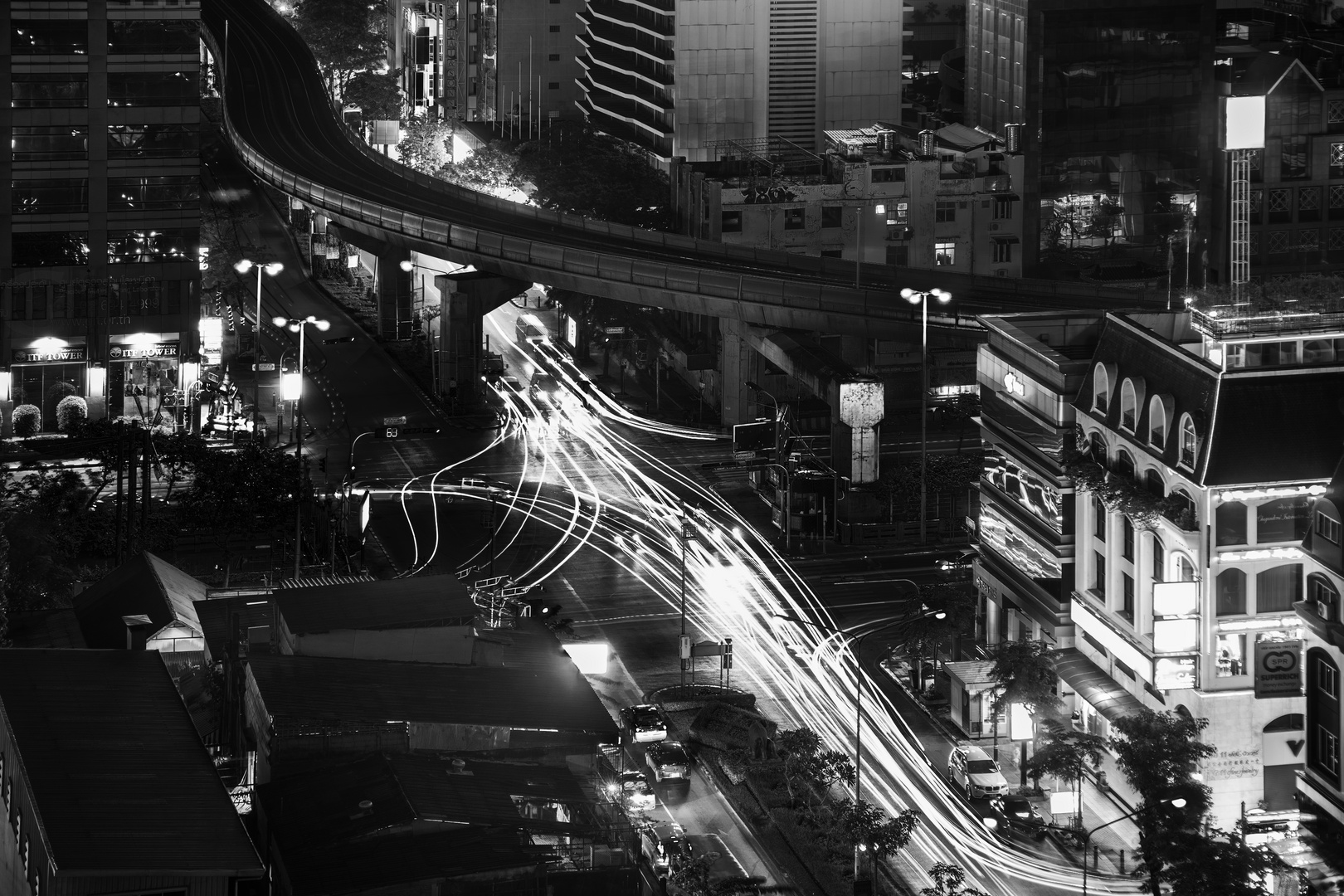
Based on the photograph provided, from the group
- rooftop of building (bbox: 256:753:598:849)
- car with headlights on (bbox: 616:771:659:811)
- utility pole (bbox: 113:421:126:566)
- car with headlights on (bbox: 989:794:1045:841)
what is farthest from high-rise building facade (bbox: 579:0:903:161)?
rooftop of building (bbox: 256:753:598:849)

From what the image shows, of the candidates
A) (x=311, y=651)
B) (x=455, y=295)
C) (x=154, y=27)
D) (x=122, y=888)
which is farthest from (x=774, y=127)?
(x=122, y=888)

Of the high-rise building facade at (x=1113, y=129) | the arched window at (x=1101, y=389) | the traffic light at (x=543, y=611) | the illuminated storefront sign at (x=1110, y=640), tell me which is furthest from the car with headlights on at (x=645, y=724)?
the high-rise building facade at (x=1113, y=129)

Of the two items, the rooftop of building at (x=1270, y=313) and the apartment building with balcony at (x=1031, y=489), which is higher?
the rooftop of building at (x=1270, y=313)

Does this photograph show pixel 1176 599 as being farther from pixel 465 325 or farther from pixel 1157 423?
pixel 465 325

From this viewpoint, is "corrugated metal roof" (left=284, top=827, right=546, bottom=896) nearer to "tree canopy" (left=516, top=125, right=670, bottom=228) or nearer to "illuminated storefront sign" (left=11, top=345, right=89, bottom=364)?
"illuminated storefront sign" (left=11, top=345, right=89, bottom=364)

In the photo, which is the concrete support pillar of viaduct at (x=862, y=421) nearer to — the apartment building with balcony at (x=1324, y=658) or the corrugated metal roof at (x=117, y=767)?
the apartment building with balcony at (x=1324, y=658)

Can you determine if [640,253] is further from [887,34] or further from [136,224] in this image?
[887,34]

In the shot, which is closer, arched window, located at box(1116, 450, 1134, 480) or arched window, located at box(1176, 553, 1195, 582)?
arched window, located at box(1176, 553, 1195, 582)
